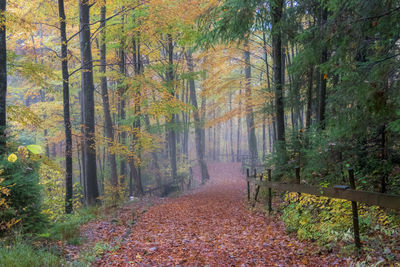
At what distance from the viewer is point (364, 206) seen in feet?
16.4

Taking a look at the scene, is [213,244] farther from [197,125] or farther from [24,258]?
[197,125]

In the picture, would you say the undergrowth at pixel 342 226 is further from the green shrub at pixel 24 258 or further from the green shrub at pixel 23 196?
the green shrub at pixel 23 196

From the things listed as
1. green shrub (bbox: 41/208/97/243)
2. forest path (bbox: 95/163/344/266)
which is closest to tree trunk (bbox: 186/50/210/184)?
forest path (bbox: 95/163/344/266)

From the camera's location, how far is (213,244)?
5586 mm

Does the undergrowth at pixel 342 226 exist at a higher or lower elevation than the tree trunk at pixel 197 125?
lower

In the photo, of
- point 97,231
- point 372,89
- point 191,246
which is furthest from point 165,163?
point 372,89

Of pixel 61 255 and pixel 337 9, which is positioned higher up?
pixel 337 9

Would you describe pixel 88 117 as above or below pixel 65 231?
above

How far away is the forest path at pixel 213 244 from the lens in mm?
4542

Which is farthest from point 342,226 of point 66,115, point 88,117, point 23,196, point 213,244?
point 88,117

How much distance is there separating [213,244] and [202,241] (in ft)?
1.27

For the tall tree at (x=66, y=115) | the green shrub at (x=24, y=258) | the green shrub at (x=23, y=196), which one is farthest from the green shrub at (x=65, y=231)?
the tall tree at (x=66, y=115)

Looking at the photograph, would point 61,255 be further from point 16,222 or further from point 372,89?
point 372,89

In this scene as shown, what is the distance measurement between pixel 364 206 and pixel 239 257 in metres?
2.54
